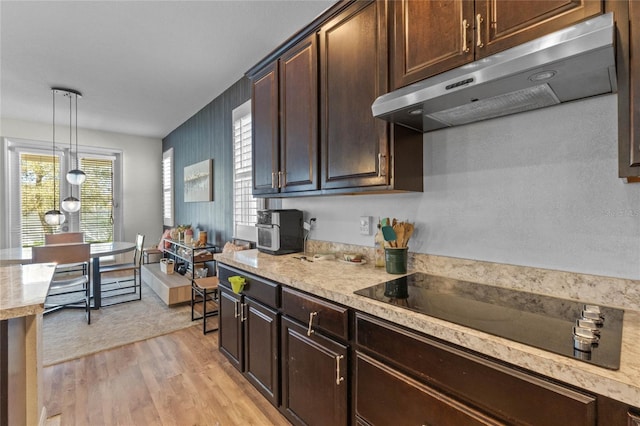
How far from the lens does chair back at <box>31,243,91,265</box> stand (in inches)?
121

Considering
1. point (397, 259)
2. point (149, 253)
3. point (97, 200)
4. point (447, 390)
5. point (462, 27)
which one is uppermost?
point (462, 27)

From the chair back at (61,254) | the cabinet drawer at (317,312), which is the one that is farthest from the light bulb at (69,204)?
the cabinet drawer at (317,312)

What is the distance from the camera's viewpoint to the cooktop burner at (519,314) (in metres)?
0.80

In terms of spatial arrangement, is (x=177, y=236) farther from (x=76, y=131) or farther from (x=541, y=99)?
(x=541, y=99)

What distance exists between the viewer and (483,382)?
2.91 ft

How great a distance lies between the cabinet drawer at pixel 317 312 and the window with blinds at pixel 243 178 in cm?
174

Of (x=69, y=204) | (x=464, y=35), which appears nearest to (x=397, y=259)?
(x=464, y=35)

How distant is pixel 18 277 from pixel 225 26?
88.4 inches

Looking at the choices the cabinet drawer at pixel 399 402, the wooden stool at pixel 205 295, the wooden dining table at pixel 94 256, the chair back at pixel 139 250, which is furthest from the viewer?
the chair back at pixel 139 250

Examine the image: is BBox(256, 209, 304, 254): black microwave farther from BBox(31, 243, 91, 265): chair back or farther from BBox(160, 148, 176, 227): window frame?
BBox(160, 148, 176, 227): window frame

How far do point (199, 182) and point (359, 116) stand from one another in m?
3.54

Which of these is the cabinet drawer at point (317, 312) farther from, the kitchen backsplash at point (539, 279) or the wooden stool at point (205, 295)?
the wooden stool at point (205, 295)

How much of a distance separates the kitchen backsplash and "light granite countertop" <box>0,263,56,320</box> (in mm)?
1778

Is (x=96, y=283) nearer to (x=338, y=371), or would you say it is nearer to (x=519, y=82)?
(x=338, y=371)
